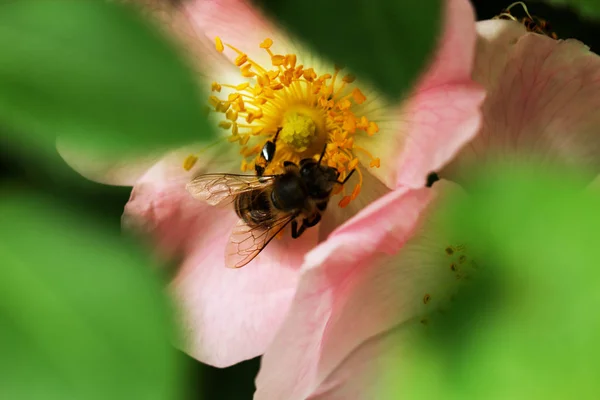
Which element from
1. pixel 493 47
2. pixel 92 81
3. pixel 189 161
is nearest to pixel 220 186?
pixel 189 161

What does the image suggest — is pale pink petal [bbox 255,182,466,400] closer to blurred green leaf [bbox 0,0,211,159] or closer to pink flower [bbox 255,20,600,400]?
pink flower [bbox 255,20,600,400]

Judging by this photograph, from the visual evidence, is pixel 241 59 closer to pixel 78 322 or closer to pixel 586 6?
pixel 586 6

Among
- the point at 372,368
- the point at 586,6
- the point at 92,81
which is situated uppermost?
the point at 92,81

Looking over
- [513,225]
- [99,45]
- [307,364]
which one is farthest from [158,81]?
[307,364]

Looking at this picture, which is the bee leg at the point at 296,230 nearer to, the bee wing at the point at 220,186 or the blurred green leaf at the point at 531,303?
the bee wing at the point at 220,186

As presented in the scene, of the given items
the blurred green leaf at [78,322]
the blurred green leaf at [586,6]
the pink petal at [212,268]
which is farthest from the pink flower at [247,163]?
the blurred green leaf at [78,322]

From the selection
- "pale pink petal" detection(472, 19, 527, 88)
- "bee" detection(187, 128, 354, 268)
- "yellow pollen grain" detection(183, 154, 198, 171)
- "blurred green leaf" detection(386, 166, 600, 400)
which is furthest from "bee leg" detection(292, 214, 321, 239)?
"blurred green leaf" detection(386, 166, 600, 400)
